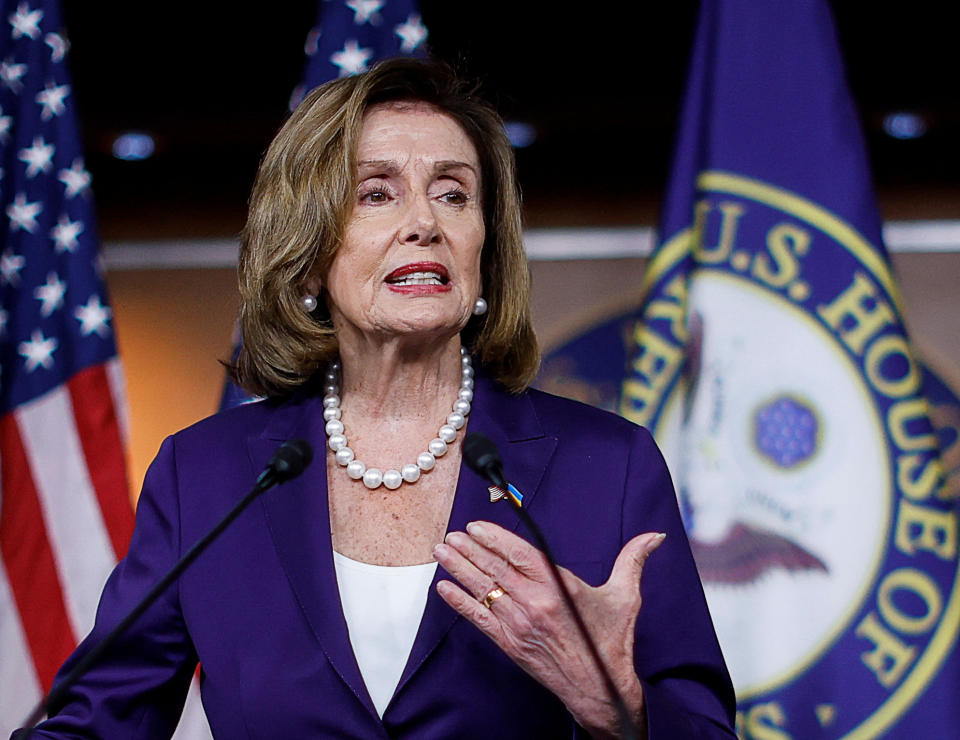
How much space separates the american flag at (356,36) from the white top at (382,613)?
107 centimetres

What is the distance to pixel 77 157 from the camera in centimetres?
269

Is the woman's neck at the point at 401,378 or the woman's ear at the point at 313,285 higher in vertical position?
the woman's ear at the point at 313,285

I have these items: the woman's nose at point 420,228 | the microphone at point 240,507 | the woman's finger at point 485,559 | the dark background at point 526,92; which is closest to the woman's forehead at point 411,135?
the woman's nose at point 420,228

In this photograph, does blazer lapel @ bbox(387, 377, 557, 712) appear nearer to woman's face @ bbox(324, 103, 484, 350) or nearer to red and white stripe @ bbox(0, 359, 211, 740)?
woman's face @ bbox(324, 103, 484, 350)

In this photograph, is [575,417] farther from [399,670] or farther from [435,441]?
[399,670]

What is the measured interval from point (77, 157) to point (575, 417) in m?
1.52

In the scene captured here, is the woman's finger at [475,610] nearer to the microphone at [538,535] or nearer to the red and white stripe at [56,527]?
the microphone at [538,535]

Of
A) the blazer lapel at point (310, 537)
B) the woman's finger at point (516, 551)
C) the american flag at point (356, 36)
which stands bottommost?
the blazer lapel at point (310, 537)

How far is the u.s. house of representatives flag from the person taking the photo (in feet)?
7.44

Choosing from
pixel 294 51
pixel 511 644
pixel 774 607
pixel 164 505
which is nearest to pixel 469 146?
pixel 164 505

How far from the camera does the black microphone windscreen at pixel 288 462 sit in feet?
4.43

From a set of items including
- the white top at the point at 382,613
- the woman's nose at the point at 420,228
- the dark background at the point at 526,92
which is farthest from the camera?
the dark background at the point at 526,92

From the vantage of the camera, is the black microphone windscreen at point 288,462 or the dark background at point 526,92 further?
the dark background at point 526,92

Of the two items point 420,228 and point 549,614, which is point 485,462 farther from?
point 420,228
